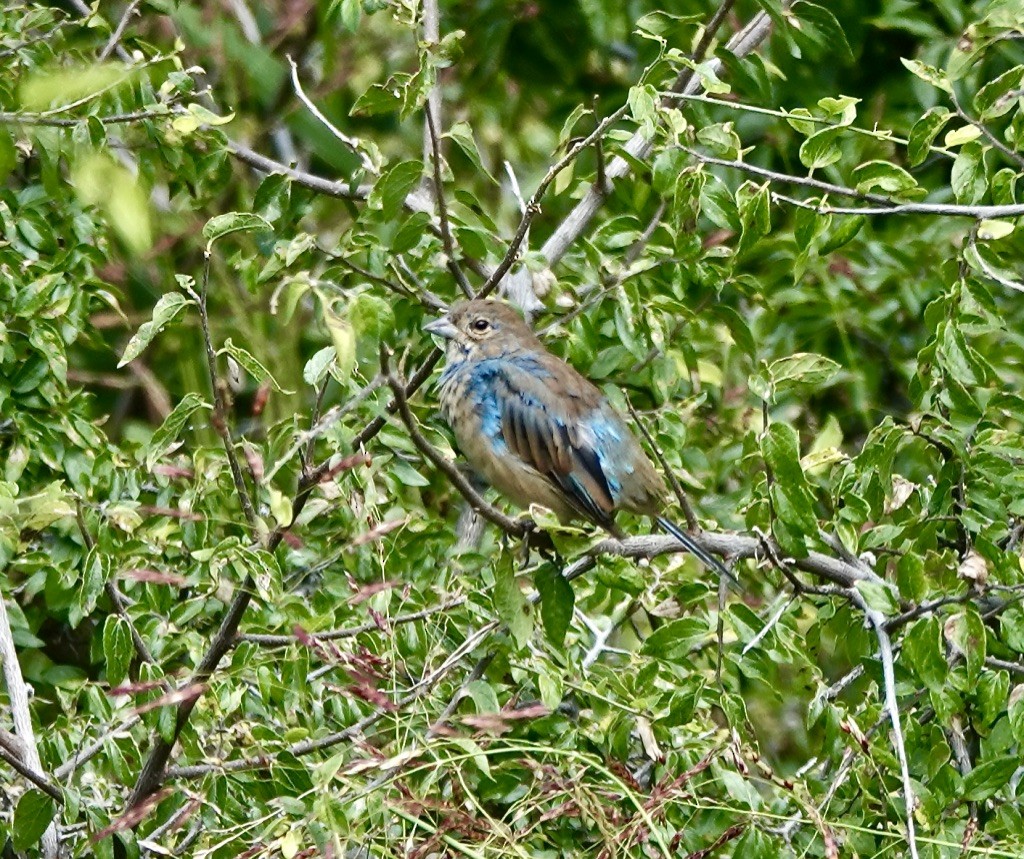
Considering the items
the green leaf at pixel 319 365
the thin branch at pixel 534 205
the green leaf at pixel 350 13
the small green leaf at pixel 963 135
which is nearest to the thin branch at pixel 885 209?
the small green leaf at pixel 963 135

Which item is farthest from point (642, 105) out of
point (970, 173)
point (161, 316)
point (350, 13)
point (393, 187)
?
point (161, 316)

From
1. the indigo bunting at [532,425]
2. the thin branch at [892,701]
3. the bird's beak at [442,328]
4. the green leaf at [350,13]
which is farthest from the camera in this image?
the indigo bunting at [532,425]

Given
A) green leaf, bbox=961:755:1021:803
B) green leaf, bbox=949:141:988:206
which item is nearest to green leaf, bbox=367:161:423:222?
green leaf, bbox=949:141:988:206

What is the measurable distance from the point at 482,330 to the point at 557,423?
1.12 ft

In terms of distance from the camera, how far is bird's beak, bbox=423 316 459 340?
4402mm

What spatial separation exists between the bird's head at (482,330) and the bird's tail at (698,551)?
30.0 inches

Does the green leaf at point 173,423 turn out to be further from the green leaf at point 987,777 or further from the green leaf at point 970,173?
the green leaf at point 987,777

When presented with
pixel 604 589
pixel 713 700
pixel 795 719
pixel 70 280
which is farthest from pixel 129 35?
pixel 795 719

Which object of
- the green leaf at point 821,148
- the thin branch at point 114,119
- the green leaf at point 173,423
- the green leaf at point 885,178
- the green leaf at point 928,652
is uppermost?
the thin branch at point 114,119

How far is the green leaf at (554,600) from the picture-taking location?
368cm

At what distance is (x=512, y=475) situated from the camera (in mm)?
4586

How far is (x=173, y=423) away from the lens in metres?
3.39

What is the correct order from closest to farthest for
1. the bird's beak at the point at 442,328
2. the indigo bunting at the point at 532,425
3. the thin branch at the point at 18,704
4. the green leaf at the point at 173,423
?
the green leaf at the point at 173,423 < the thin branch at the point at 18,704 < the bird's beak at the point at 442,328 < the indigo bunting at the point at 532,425

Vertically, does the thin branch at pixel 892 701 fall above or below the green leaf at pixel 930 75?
below
